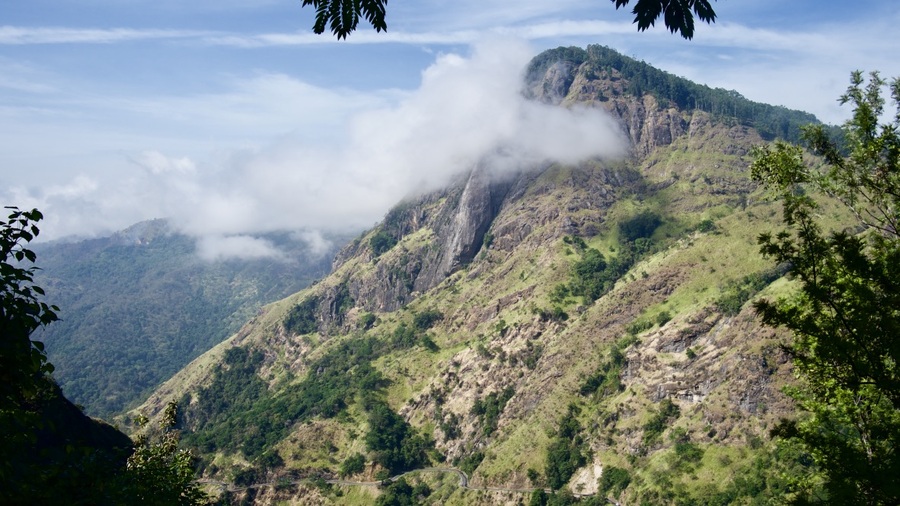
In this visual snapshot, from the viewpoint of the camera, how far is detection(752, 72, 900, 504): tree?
47.4 ft

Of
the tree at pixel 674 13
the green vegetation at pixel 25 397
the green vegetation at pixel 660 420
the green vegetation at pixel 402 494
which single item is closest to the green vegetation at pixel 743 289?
the green vegetation at pixel 660 420

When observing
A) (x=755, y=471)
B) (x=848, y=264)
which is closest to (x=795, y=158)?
(x=848, y=264)

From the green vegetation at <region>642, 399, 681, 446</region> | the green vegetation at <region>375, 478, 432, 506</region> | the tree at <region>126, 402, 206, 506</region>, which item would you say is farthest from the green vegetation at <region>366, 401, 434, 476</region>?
the tree at <region>126, 402, 206, 506</region>

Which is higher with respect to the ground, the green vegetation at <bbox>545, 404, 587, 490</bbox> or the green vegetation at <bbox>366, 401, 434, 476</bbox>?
the green vegetation at <bbox>545, 404, 587, 490</bbox>

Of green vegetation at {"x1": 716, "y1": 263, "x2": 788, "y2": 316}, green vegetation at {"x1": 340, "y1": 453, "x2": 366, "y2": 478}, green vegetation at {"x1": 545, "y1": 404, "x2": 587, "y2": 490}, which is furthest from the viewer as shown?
green vegetation at {"x1": 340, "y1": 453, "x2": 366, "y2": 478}

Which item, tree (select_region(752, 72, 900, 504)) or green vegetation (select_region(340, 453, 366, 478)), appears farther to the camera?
green vegetation (select_region(340, 453, 366, 478))

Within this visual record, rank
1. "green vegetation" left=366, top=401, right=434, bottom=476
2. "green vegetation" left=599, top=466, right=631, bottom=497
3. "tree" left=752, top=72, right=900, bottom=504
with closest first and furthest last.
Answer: "tree" left=752, top=72, right=900, bottom=504 → "green vegetation" left=599, top=466, right=631, bottom=497 → "green vegetation" left=366, top=401, right=434, bottom=476

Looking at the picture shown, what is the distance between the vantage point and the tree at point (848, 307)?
14.5 meters

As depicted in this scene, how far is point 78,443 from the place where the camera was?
13352mm

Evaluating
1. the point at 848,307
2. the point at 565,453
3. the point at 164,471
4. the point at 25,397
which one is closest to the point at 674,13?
the point at 848,307

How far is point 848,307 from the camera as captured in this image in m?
15.2

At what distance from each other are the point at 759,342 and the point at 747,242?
4781 cm

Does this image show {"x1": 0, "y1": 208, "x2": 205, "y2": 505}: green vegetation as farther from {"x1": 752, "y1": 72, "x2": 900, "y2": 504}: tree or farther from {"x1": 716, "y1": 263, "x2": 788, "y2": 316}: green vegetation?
{"x1": 716, "y1": 263, "x2": 788, "y2": 316}: green vegetation

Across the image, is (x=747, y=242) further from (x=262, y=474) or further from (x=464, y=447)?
(x=262, y=474)
